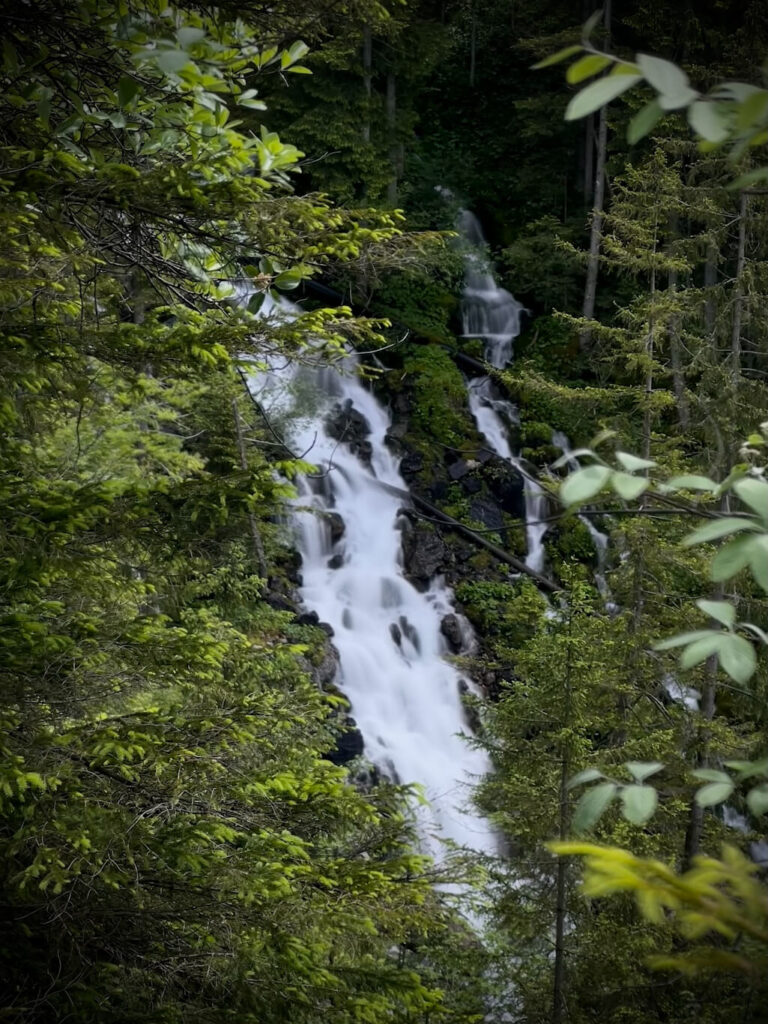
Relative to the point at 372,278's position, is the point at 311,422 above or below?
below

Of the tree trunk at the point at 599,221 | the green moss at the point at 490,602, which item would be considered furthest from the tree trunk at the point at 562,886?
the tree trunk at the point at 599,221

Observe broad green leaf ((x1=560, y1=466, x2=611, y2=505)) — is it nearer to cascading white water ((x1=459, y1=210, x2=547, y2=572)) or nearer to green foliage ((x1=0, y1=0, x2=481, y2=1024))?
green foliage ((x1=0, y1=0, x2=481, y2=1024))

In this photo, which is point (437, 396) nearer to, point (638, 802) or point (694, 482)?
point (694, 482)

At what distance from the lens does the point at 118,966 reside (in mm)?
3168

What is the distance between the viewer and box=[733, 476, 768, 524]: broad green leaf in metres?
0.91

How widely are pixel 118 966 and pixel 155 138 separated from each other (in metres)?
3.27

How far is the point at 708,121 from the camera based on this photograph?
901mm

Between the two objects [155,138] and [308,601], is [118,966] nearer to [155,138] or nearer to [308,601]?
[155,138]

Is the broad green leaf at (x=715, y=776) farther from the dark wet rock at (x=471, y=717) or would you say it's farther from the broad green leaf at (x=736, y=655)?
the dark wet rock at (x=471, y=717)

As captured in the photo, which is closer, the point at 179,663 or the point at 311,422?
the point at 179,663

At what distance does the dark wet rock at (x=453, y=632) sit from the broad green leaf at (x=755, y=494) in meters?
12.7

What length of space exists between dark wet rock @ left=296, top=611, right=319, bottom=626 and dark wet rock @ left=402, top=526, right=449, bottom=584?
229 centimetres

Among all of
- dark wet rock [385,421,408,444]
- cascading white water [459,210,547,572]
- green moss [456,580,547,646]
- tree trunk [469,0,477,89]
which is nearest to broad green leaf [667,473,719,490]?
green moss [456,580,547,646]

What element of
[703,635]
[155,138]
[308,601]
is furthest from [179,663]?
[308,601]
